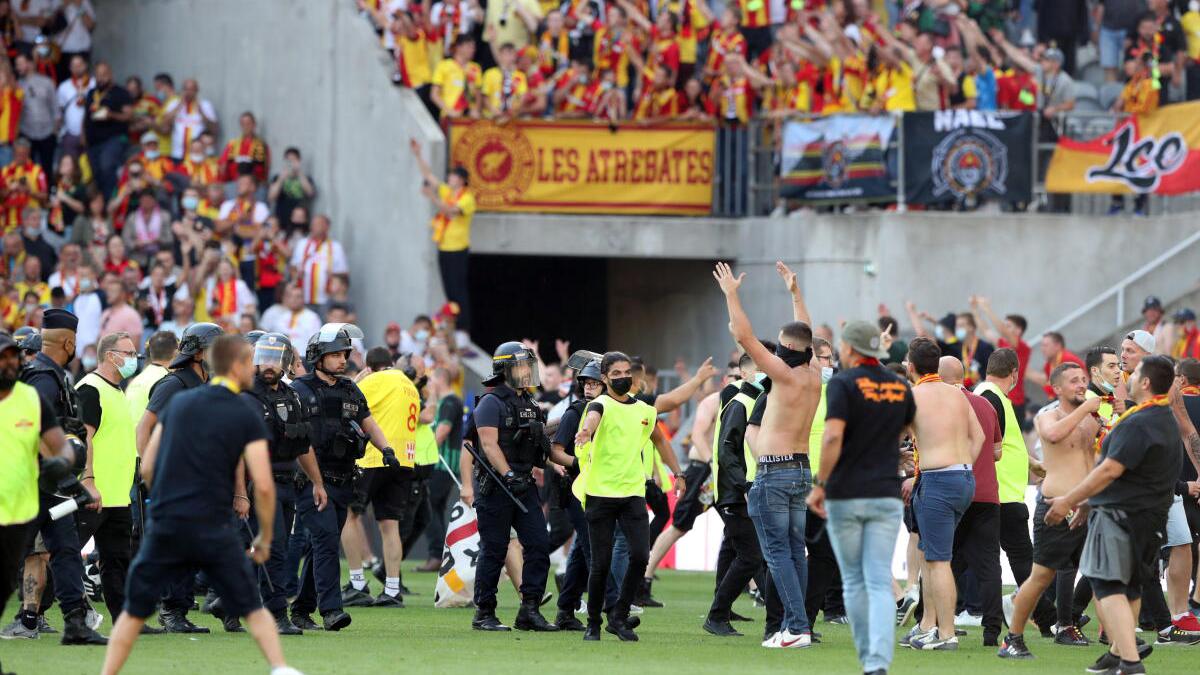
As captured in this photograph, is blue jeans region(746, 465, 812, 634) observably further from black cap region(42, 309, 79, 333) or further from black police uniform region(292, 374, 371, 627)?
black cap region(42, 309, 79, 333)

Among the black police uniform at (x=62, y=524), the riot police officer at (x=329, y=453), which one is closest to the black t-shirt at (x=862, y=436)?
the riot police officer at (x=329, y=453)

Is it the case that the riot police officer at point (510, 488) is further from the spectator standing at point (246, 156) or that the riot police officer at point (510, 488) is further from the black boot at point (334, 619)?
the spectator standing at point (246, 156)

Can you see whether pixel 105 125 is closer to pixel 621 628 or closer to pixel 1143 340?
pixel 621 628

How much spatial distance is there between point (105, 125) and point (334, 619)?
14268 mm

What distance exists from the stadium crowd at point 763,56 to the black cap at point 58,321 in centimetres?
1193

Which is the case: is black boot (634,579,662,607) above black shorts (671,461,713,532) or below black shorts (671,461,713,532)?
below

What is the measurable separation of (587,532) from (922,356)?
9.34 ft

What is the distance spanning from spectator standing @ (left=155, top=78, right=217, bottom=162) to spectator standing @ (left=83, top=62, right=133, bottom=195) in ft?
1.69

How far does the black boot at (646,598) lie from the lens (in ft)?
50.9

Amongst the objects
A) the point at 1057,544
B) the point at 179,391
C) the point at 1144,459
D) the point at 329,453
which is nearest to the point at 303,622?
the point at 329,453

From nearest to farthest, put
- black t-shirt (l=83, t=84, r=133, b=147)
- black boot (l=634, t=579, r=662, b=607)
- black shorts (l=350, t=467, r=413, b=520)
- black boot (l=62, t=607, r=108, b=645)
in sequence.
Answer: black boot (l=62, t=607, r=108, b=645) → black boot (l=634, t=579, r=662, b=607) → black shorts (l=350, t=467, r=413, b=520) → black t-shirt (l=83, t=84, r=133, b=147)

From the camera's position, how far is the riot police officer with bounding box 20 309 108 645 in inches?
457

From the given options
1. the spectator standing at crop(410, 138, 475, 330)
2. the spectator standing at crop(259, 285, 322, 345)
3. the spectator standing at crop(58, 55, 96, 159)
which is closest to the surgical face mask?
the spectator standing at crop(259, 285, 322, 345)

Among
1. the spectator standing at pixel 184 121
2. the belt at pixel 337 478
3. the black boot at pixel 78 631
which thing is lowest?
the black boot at pixel 78 631
